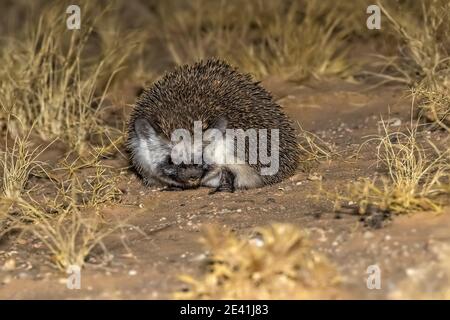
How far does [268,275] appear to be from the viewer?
4.45 meters

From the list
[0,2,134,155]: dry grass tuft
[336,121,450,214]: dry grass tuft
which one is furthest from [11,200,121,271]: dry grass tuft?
[336,121,450,214]: dry grass tuft

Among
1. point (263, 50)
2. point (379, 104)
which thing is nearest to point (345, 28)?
point (263, 50)

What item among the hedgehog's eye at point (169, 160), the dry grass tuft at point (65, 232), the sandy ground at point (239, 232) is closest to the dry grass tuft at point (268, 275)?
the sandy ground at point (239, 232)

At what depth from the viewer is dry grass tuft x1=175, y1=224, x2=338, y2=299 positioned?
443 centimetres

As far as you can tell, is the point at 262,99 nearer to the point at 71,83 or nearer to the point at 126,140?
the point at 126,140

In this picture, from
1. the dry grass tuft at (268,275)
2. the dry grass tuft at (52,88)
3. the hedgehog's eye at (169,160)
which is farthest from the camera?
the dry grass tuft at (52,88)

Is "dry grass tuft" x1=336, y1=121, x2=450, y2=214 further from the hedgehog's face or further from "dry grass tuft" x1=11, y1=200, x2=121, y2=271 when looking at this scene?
"dry grass tuft" x1=11, y1=200, x2=121, y2=271

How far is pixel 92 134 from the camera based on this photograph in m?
7.88

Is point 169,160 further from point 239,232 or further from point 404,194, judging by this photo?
point 404,194

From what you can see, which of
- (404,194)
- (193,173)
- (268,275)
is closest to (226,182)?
(193,173)

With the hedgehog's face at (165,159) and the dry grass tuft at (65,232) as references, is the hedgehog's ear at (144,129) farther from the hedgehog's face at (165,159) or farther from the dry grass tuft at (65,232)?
the dry grass tuft at (65,232)

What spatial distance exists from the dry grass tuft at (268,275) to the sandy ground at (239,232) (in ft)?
0.54

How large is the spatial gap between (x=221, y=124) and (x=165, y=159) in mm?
500

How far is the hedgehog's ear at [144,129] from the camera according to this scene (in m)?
6.40
